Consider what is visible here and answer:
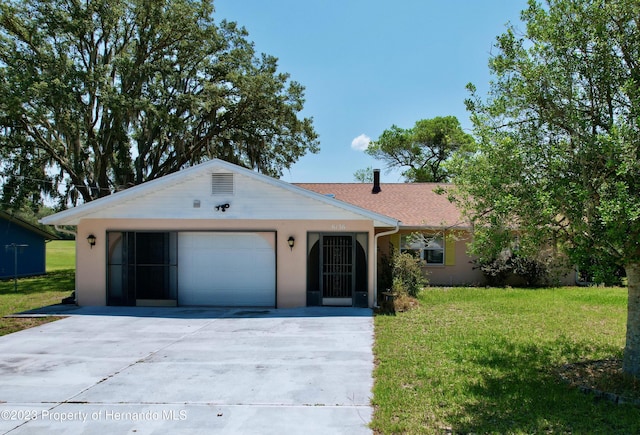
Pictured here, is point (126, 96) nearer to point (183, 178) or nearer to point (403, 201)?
point (183, 178)

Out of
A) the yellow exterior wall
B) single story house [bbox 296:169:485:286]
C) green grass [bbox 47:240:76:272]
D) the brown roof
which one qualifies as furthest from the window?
green grass [bbox 47:240:76:272]

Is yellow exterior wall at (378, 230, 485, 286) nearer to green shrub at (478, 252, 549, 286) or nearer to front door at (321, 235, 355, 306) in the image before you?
green shrub at (478, 252, 549, 286)

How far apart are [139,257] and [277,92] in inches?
492

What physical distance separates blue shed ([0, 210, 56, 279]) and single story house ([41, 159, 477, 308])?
9.52 m

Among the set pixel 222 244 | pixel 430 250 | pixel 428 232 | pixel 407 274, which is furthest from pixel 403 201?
pixel 222 244

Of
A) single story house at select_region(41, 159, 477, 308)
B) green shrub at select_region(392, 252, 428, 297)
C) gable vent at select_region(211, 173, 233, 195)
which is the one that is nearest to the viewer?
single story house at select_region(41, 159, 477, 308)

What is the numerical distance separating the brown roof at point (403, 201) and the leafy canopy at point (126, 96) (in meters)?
4.96

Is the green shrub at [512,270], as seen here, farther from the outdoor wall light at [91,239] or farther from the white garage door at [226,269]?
the outdoor wall light at [91,239]

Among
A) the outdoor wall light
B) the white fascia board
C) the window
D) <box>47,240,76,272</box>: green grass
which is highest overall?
the white fascia board

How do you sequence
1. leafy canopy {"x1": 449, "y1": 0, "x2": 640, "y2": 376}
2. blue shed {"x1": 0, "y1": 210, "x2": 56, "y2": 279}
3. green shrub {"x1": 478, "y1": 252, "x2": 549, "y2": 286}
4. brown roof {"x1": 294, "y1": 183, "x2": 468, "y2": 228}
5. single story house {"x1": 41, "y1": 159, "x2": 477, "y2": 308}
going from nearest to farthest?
leafy canopy {"x1": 449, "y1": 0, "x2": 640, "y2": 376}
single story house {"x1": 41, "y1": 159, "x2": 477, "y2": 308}
green shrub {"x1": 478, "y1": 252, "x2": 549, "y2": 286}
brown roof {"x1": 294, "y1": 183, "x2": 468, "y2": 228}
blue shed {"x1": 0, "y1": 210, "x2": 56, "y2": 279}

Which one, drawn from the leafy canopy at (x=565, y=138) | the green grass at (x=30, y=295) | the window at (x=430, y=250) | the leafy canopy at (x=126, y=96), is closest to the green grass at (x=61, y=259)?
the green grass at (x=30, y=295)

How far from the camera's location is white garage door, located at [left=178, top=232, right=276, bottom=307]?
42.5 ft

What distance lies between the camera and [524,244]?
6.14 metres

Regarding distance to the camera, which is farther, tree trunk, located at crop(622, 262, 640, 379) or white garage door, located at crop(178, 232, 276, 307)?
white garage door, located at crop(178, 232, 276, 307)
